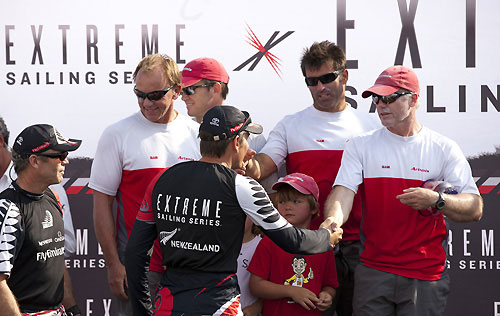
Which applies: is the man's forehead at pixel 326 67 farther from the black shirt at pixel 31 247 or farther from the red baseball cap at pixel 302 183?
the black shirt at pixel 31 247

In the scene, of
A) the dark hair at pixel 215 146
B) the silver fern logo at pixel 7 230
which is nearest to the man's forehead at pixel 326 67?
the dark hair at pixel 215 146

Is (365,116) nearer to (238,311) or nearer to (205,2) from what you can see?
(205,2)

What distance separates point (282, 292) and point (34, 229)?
123cm

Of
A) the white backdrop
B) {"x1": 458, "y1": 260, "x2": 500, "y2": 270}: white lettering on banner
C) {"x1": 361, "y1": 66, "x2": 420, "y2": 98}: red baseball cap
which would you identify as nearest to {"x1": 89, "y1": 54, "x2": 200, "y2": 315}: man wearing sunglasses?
the white backdrop

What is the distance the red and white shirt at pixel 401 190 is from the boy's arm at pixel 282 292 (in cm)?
35

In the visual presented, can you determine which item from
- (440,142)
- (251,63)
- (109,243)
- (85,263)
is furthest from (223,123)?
(85,263)

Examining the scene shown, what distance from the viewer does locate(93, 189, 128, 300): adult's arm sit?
3.34 metres

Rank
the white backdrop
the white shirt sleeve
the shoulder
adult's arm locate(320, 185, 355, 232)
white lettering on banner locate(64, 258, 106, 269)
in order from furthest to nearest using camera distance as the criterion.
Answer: white lettering on banner locate(64, 258, 106, 269) → the white backdrop → the white shirt sleeve → the shoulder → adult's arm locate(320, 185, 355, 232)

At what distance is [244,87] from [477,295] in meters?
1.91

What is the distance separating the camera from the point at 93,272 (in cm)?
407

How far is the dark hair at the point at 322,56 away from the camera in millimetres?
3564

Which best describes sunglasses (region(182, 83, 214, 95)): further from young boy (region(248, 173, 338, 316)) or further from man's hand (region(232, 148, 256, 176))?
young boy (region(248, 173, 338, 316))

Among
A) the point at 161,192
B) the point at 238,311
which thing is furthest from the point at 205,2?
the point at 238,311

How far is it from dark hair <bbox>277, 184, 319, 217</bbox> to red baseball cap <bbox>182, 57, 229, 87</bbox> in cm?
72
